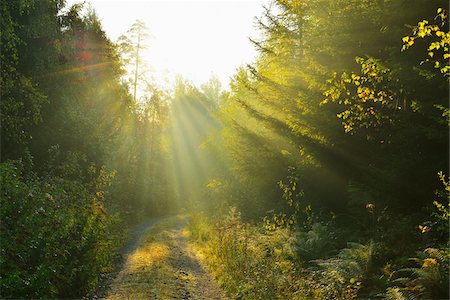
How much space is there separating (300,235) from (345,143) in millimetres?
2994

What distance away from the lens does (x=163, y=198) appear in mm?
40469

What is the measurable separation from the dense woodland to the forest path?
622 millimetres

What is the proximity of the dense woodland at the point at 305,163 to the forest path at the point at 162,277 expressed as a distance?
2.04 ft

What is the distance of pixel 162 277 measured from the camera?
38.7 feet

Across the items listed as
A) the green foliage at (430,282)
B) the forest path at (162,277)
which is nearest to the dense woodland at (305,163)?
the green foliage at (430,282)

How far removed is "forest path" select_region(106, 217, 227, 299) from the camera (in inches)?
398

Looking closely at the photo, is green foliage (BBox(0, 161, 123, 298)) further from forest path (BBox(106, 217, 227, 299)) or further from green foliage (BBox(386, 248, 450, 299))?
green foliage (BBox(386, 248, 450, 299))

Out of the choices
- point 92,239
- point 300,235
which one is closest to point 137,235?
point 92,239

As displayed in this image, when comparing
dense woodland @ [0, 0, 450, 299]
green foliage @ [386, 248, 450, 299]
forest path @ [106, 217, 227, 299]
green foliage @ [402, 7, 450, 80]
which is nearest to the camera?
green foliage @ [402, 7, 450, 80]

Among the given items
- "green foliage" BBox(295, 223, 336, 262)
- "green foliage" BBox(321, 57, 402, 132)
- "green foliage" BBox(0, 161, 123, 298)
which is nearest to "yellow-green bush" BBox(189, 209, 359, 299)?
"green foliage" BBox(295, 223, 336, 262)

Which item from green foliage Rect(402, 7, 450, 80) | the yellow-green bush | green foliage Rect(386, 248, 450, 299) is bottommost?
the yellow-green bush

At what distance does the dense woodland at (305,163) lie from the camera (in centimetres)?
766

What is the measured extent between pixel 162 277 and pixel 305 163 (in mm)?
5857

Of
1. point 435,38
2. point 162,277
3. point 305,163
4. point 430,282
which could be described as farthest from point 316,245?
point 435,38
